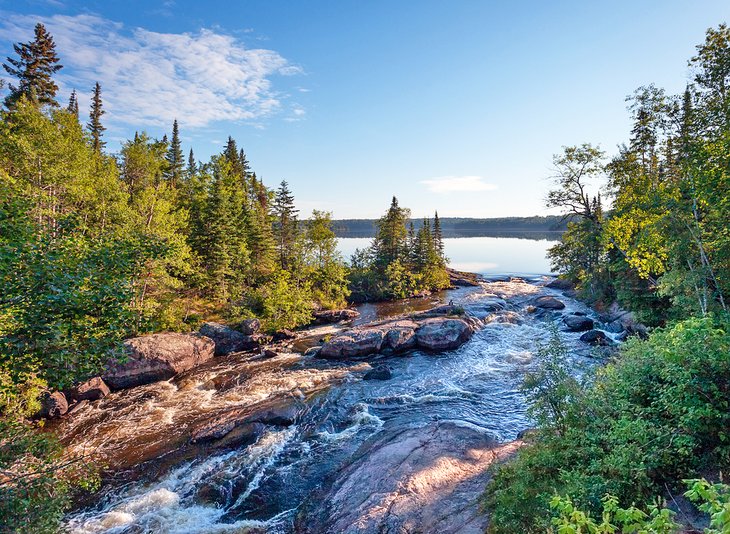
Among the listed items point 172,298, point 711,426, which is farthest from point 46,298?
point 172,298

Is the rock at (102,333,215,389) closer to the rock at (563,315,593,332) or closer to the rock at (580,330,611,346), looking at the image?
the rock at (580,330,611,346)

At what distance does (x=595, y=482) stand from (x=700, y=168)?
1228cm

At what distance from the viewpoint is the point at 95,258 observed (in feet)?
24.3

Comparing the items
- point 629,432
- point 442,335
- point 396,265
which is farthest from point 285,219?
point 629,432

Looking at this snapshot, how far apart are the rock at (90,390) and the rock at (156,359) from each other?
2.27 feet

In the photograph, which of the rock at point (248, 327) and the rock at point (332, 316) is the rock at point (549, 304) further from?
the rock at point (248, 327)

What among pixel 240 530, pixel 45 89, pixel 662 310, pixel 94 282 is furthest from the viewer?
pixel 45 89

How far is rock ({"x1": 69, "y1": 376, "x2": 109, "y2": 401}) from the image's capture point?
56.3 ft

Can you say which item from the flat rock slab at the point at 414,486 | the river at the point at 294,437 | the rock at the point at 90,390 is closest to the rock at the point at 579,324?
the river at the point at 294,437

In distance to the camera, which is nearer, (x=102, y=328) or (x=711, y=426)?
(x=711, y=426)

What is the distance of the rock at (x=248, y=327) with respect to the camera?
2688 centimetres

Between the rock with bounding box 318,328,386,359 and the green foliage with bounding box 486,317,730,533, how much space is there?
15.2 m

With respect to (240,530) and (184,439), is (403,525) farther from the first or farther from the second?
(184,439)

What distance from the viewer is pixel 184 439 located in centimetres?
1357
